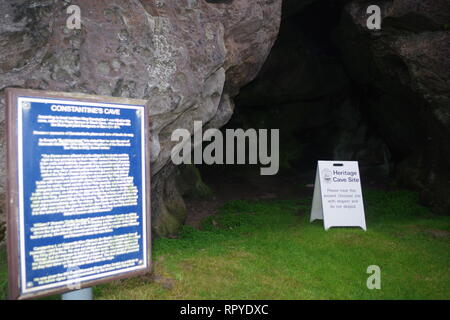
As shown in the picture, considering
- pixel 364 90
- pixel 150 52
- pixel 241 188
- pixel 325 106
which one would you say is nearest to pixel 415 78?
pixel 364 90

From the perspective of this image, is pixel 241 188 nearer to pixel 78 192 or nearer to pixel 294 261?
pixel 294 261

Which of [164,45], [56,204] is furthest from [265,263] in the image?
[164,45]

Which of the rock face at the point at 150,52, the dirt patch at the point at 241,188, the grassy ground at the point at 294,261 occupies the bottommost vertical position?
the grassy ground at the point at 294,261

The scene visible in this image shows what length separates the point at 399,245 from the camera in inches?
244

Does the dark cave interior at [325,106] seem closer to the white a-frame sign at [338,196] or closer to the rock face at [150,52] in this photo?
the white a-frame sign at [338,196]

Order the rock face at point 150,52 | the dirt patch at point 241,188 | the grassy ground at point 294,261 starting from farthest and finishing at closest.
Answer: the dirt patch at point 241,188 < the rock face at point 150,52 < the grassy ground at point 294,261

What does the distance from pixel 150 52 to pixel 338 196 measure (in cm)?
405

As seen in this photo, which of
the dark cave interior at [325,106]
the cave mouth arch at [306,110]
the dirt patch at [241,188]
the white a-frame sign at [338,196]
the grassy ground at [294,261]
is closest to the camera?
the grassy ground at [294,261]

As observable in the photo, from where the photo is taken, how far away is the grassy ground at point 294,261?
4.55 metres

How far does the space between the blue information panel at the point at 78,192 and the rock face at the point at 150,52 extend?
1.53 meters

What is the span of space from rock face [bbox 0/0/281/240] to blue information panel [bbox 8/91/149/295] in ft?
5.01

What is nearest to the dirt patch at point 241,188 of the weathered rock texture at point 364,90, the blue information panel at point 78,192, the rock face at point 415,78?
the weathered rock texture at point 364,90

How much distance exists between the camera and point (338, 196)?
7.24 meters

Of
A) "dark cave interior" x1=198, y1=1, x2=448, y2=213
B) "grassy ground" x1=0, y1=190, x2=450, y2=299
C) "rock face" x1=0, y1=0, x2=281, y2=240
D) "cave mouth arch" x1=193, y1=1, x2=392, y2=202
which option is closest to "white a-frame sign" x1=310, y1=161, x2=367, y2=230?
"grassy ground" x1=0, y1=190, x2=450, y2=299
